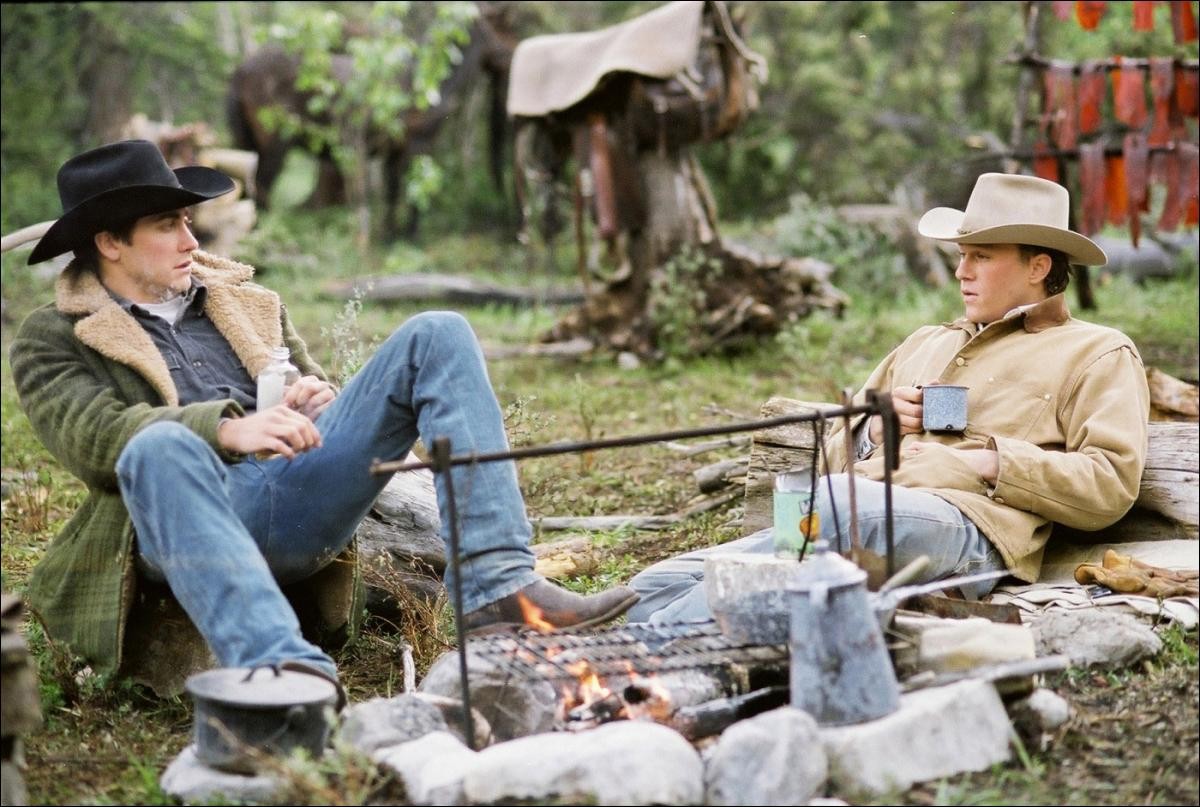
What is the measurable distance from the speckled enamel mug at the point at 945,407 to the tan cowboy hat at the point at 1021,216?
0.48 meters

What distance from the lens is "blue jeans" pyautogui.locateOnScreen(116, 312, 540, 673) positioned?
3.30 meters

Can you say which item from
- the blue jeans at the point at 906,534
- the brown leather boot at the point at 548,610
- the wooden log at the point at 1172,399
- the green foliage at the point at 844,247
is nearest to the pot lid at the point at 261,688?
the brown leather boot at the point at 548,610

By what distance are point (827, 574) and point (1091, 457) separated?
4.35ft

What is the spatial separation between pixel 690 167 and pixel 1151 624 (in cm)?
622

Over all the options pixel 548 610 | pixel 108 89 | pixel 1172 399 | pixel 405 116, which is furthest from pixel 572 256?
pixel 548 610

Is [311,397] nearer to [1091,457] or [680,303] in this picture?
[1091,457]

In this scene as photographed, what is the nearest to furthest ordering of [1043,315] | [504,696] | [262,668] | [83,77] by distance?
[262,668]
[504,696]
[1043,315]
[83,77]

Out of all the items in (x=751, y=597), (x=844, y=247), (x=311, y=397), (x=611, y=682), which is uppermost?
(x=311, y=397)

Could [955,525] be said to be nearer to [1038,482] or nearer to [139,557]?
[1038,482]

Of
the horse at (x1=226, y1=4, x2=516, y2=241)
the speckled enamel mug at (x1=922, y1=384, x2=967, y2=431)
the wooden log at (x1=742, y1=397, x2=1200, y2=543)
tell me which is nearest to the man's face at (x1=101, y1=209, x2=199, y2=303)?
the wooden log at (x1=742, y1=397, x2=1200, y2=543)

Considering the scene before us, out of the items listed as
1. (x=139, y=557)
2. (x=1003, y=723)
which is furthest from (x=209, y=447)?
(x=1003, y=723)

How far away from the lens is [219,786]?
3092mm

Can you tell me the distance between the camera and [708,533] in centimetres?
572

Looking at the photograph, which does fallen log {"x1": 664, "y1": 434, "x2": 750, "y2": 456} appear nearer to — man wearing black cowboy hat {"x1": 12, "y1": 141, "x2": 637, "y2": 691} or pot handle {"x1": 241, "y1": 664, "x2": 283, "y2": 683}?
man wearing black cowboy hat {"x1": 12, "y1": 141, "x2": 637, "y2": 691}
